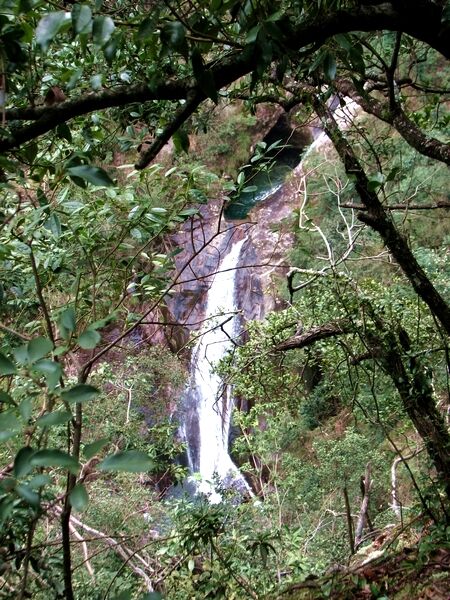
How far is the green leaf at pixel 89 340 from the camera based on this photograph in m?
0.86

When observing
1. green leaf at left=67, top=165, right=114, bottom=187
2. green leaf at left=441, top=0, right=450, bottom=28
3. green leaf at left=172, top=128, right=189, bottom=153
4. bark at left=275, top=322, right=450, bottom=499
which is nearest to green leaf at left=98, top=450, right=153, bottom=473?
green leaf at left=67, top=165, right=114, bottom=187

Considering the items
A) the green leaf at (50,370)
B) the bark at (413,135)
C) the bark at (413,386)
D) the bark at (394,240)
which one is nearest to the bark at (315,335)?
the bark at (413,386)

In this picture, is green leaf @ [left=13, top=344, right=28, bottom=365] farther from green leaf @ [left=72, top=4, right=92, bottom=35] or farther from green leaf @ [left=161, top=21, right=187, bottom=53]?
green leaf @ [left=161, top=21, right=187, bottom=53]

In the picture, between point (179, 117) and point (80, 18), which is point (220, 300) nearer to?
point (179, 117)

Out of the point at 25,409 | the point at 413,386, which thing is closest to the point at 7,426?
the point at 25,409

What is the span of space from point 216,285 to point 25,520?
33.8ft

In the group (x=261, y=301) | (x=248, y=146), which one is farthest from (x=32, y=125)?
Answer: (x=248, y=146)

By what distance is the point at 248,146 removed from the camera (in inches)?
546

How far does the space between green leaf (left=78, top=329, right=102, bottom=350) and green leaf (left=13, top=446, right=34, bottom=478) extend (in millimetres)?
176

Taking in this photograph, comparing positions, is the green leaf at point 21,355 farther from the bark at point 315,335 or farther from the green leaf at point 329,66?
the bark at point 315,335

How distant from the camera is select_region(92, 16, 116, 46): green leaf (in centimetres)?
88

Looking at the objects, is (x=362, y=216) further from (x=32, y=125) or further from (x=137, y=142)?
(x=32, y=125)

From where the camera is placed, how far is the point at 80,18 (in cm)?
88

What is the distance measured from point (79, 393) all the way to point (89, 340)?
0.10 metres
